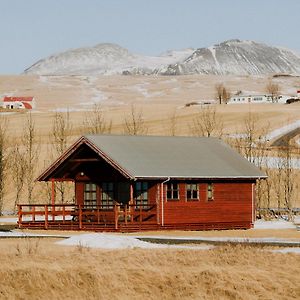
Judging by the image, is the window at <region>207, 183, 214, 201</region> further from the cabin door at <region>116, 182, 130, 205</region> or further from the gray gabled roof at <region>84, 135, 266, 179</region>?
the cabin door at <region>116, 182, 130, 205</region>

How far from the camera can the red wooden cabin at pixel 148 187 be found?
5038 centimetres

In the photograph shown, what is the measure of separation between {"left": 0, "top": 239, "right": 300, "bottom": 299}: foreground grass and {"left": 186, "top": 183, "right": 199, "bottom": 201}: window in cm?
2182

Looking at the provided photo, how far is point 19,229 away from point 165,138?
11057 millimetres

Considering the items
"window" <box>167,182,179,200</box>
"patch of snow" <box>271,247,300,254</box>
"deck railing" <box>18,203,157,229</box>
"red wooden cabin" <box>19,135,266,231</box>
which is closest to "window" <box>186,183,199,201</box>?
"red wooden cabin" <box>19,135,266,231</box>

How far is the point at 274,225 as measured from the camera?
5706cm

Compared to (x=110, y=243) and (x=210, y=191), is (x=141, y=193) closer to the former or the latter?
(x=210, y=191)

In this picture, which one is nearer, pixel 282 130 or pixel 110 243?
pixel 110 243

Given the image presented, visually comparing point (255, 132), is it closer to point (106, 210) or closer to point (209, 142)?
point (209, 142)

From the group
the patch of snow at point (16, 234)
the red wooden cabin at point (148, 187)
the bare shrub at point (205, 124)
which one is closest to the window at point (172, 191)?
the red wooden cabin at point (148, 187)

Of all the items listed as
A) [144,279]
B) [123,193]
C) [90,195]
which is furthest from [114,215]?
[144,279]

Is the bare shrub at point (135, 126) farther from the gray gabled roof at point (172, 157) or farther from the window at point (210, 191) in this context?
the window at point (210, 191)

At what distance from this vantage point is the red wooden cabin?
5038cm

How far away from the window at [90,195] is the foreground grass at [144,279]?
2369 cm

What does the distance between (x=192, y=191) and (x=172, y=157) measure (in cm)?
278
